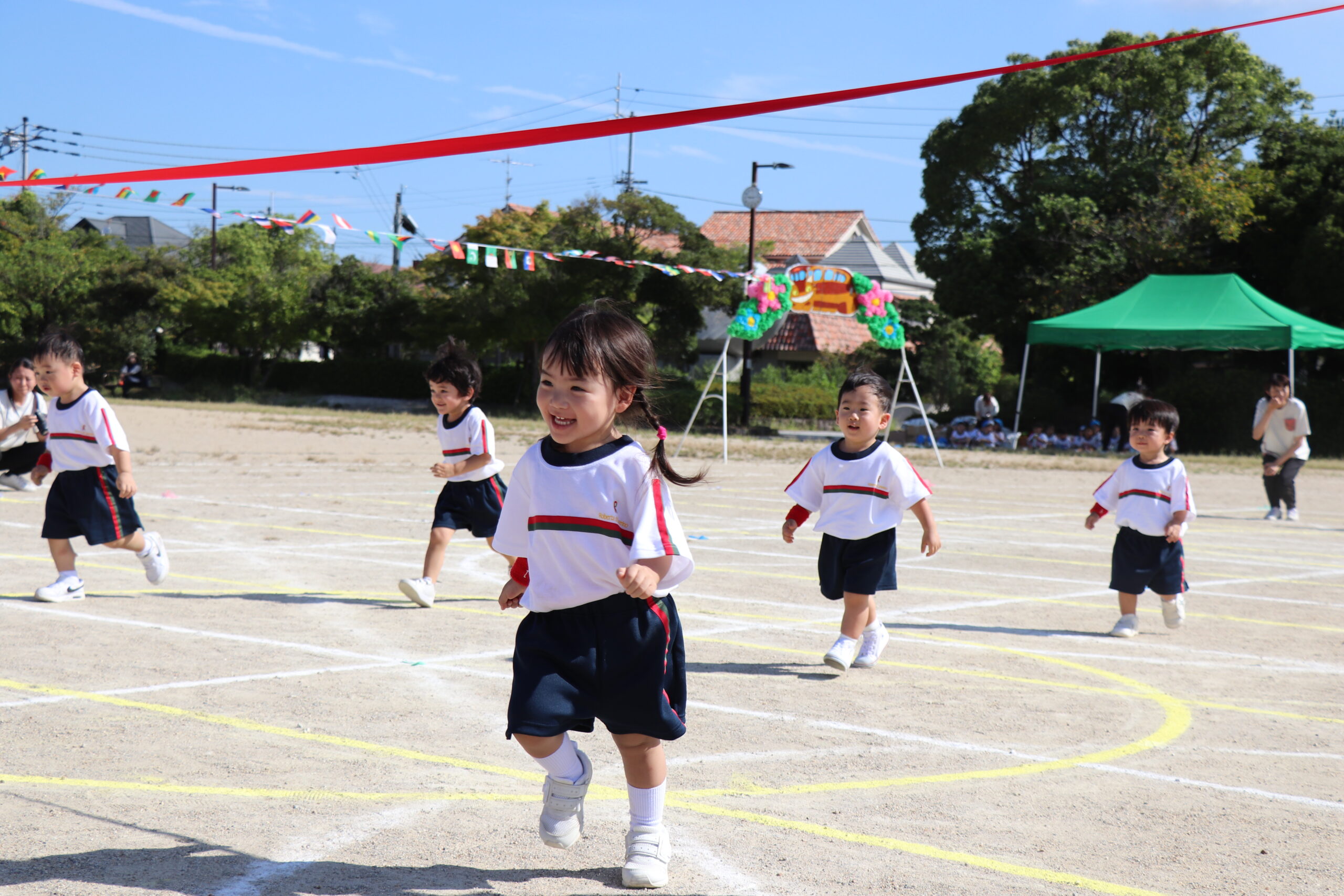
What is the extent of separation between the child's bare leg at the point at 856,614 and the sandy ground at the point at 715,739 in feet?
0.76

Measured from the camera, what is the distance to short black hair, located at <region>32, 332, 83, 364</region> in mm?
7133

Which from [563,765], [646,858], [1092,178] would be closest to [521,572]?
[563,765]

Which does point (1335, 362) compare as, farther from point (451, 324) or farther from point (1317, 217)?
point (451, 324)

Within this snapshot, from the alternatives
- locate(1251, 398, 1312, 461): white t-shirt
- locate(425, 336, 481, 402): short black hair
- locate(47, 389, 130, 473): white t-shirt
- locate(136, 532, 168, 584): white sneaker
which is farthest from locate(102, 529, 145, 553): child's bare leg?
locate(1251, 398, 1312, 461): white t-shirt

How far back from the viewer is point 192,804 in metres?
3.76

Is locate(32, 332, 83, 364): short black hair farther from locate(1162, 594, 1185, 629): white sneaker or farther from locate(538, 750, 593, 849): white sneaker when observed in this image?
locate(1162, 594, 1185, 629): white sneaker

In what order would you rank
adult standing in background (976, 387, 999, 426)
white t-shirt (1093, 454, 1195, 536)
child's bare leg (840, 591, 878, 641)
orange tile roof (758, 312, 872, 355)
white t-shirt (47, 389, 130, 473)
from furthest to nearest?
orange tile roof (758, 312, 872, 355) → adult standing in background (976, 387, 999, 426) → white t-shirt (1093, 454, 1195, 536) → white t-shirt (47, 389, 130, 473) → child's bare leg (840, 591, 878, 641)

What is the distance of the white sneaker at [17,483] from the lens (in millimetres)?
13672

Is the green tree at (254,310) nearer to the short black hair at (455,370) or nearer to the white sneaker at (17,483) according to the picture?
the white sneaker at (17,483)

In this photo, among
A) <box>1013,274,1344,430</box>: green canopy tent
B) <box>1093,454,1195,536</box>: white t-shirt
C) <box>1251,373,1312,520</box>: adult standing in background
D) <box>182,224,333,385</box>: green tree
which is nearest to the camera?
<box>1093,454,1195,536</box>: white t-shirt

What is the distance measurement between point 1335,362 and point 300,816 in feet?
112

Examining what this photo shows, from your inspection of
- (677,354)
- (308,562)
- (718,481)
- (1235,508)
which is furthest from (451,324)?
(308,562)

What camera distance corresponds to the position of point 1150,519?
24.7 ft

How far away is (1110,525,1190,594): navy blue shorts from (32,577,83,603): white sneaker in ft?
20.2
